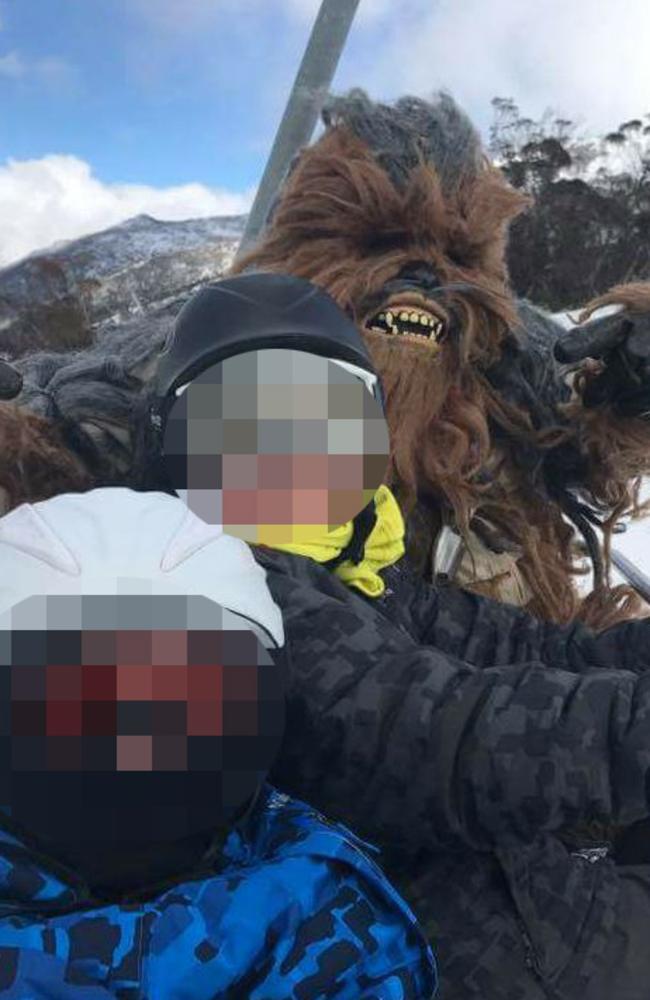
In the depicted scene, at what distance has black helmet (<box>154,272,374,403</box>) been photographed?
4.01ft

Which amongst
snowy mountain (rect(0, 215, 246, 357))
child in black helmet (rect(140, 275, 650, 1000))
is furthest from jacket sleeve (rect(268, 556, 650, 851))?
snowy mountain (rect(0, 215, 246, 357))

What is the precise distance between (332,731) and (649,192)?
16774 mm

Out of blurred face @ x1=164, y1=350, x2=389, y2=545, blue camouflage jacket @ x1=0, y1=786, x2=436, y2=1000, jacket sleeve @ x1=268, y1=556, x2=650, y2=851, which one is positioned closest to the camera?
blue camouflage jacket @ x1=0, y1=786, x2=436, y2=1000

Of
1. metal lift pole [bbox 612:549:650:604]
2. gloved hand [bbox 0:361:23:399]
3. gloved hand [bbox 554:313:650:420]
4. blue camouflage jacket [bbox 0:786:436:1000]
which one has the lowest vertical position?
blue camouflage jacket [bbox 0:786:436:1000]

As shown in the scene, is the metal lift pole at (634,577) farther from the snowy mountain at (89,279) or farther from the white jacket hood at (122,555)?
the snowy mountain at (89,279)

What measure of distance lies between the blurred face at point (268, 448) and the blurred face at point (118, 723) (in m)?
0.33

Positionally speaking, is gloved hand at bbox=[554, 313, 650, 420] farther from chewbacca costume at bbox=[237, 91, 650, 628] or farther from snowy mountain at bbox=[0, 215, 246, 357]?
snowy mountain at bbox=[0, 215, 246, 357]

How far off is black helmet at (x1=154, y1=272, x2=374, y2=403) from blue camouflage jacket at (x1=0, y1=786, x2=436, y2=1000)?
0.60 meters

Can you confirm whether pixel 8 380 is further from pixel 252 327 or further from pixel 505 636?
pixel 505 636

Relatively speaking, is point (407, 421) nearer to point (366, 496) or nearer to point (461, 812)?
point (366, 496)

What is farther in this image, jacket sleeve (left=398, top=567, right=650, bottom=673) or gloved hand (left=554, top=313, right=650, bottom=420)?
gloved hand (left=554, top=313, right=650, bottom=420)

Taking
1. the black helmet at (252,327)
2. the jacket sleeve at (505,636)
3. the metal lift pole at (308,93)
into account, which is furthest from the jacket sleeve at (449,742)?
the metal lift pole at (308,93)

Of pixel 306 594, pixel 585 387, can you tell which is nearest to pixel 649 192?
pixel 585 387

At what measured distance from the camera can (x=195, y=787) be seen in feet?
2.78
